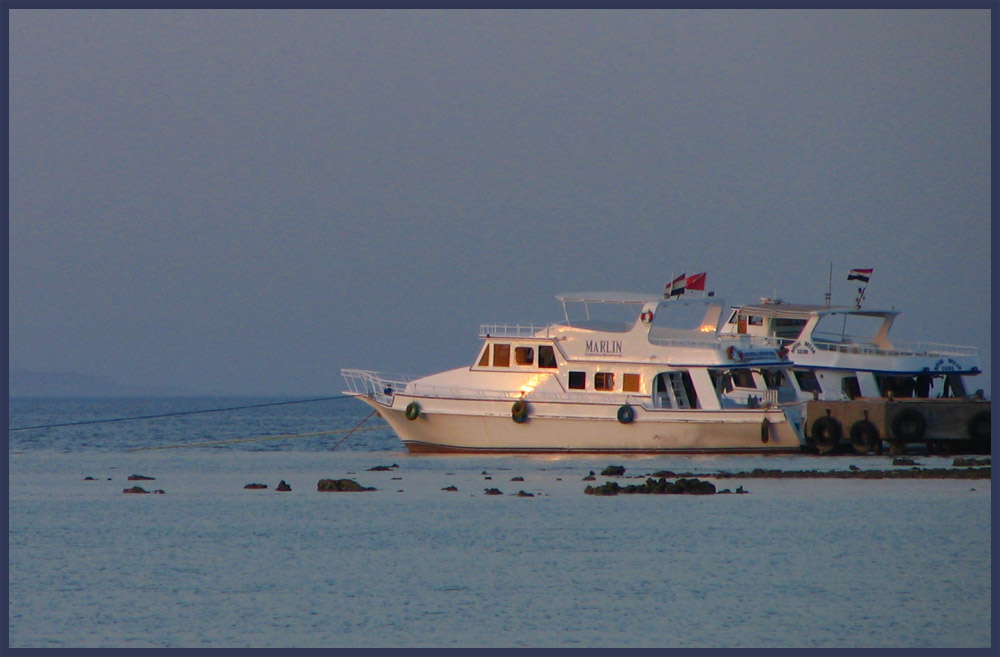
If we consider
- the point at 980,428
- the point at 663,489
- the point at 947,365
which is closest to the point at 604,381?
the point at 663,489

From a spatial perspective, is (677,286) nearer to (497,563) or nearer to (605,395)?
(605,395)

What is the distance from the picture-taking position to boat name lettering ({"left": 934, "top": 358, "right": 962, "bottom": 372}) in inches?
1665

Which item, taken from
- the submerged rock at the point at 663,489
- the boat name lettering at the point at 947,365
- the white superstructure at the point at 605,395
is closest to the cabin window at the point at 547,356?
the white superstructure at the point at 605,395

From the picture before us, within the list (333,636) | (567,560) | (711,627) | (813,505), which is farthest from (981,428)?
(333,636)

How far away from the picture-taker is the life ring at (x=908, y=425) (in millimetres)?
38781

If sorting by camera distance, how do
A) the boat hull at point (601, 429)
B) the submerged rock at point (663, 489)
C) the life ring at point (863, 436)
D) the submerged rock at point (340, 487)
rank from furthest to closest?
the life ring at point (863, 436) < the boat hull at point (601, 429) < the submerged rock at point (340, 487) < the submerged rock at point (663, 489)

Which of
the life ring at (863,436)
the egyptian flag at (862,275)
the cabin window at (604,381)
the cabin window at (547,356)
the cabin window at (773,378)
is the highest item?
the egyptian flag at (862,275)

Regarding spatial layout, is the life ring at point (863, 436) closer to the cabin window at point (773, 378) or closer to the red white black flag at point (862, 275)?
the cabin window at point (773, 378)

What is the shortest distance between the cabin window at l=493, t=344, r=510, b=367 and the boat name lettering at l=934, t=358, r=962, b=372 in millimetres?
12003

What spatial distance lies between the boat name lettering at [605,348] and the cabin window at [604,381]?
20.5 inches

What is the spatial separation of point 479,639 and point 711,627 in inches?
114

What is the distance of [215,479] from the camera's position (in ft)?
121

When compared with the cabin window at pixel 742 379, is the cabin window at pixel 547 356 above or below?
above

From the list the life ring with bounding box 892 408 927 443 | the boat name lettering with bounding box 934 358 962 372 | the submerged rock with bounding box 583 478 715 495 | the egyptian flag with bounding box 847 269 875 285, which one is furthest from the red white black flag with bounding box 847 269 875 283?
the submerged rock with bounding box 583 478 715 495
